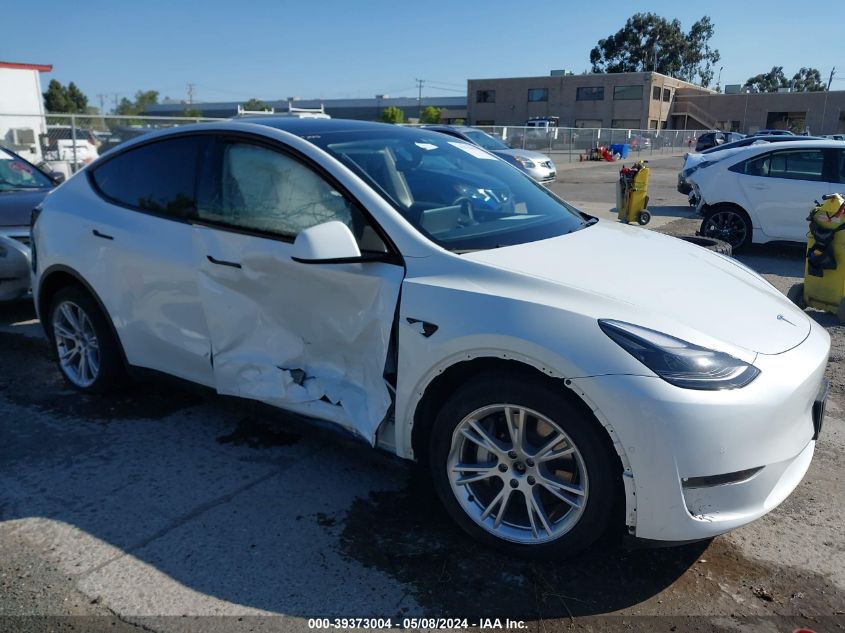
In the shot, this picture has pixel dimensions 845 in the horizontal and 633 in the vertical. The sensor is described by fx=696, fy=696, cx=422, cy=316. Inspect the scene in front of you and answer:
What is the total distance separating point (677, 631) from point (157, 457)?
273 cm

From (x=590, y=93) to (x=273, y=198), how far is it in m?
72.5

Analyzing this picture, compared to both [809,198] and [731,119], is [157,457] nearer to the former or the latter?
[809,198]

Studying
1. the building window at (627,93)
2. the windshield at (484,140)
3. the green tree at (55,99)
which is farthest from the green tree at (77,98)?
the windshield at (484,140)

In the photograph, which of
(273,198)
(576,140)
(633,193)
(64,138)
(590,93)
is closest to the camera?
(273,198)

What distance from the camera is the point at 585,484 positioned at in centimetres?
260

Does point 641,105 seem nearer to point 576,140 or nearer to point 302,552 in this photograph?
point 576,140

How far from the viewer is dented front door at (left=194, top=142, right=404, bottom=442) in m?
3.12

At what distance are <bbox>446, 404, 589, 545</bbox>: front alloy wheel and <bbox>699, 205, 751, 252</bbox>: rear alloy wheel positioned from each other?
8195mm

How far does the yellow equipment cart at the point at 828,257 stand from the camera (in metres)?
6.38

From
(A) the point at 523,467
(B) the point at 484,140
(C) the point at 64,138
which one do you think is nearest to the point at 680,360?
(A) the point at 523,467

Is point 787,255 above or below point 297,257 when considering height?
below

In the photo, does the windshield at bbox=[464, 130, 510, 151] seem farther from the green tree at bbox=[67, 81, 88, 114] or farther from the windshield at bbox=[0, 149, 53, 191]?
the green tree at bbox=[67, 81, 88, 114]

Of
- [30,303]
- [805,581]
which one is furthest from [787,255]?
[30,303]

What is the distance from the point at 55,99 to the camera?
73625mm
